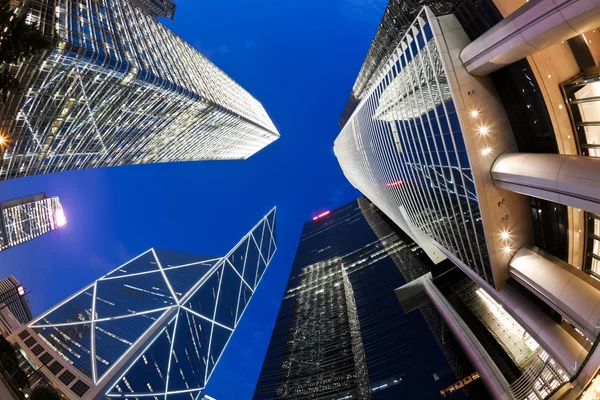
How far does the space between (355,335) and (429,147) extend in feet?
128

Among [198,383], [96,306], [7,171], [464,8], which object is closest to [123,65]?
[7,171]

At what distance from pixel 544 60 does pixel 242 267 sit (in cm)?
13160

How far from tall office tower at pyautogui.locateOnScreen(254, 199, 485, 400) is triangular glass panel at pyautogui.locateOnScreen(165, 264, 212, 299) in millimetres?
30376

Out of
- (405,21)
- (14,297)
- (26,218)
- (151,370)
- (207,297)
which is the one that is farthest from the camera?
(26,218)

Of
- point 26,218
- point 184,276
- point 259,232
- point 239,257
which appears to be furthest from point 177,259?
point 26,218

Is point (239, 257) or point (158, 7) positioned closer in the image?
point (239, 257)

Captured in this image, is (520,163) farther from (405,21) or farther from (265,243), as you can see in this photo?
(265,243)

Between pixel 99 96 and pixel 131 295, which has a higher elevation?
pixel 99 96

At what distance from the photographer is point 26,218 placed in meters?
140

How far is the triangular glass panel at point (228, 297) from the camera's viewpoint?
114188 millimetres

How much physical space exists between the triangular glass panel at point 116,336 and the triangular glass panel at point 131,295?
11.8 ft

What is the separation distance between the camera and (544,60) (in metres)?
19.3

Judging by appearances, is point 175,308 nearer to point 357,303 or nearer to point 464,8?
point 357,303

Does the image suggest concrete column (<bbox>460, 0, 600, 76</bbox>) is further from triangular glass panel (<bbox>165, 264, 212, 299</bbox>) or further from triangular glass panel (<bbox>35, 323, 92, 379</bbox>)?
triangular glass panel (<bbox>165, 264, 212, 299</bbox>)
